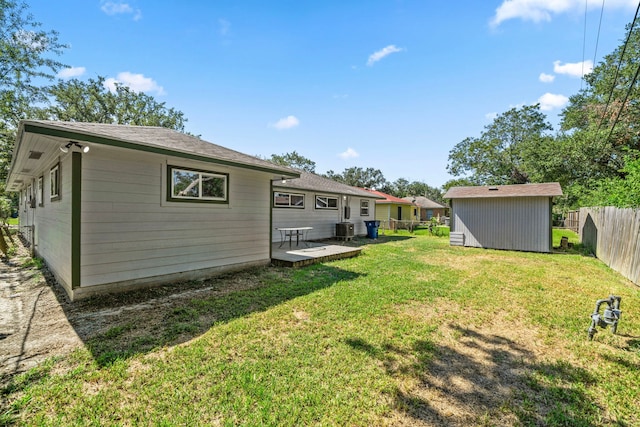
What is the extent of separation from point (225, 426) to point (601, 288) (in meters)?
7.47

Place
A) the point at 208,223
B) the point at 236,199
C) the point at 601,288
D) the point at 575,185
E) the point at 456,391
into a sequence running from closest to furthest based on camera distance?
the point at 456,391, the point at 601,288, the point at 208,223, the point at 236,199, the point at 575,185

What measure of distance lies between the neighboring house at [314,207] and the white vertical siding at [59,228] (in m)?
5.83

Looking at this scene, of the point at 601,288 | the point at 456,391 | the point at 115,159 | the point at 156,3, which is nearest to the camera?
the point at 456,391

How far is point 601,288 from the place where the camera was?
5625 millimetres

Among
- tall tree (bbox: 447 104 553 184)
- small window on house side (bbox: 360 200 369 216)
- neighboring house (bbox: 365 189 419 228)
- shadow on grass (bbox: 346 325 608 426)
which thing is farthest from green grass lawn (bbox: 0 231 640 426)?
tall tree (bbox: 447 104 553 184)

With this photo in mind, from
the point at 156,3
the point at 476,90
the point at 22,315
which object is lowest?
the point at 22,315

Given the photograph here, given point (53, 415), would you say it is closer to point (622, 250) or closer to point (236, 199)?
point (236, 199)

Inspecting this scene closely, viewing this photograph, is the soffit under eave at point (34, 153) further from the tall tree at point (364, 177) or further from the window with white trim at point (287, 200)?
the tall tree at point (364, 177)

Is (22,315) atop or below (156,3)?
below

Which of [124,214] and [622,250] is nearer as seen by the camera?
[124,214]

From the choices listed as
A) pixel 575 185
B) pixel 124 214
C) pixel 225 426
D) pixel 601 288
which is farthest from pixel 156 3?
pixel 575 185

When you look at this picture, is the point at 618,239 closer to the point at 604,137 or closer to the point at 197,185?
the point at 197,185

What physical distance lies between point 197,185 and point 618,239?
417 inches

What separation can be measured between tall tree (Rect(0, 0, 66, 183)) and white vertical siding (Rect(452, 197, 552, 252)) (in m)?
21.5
